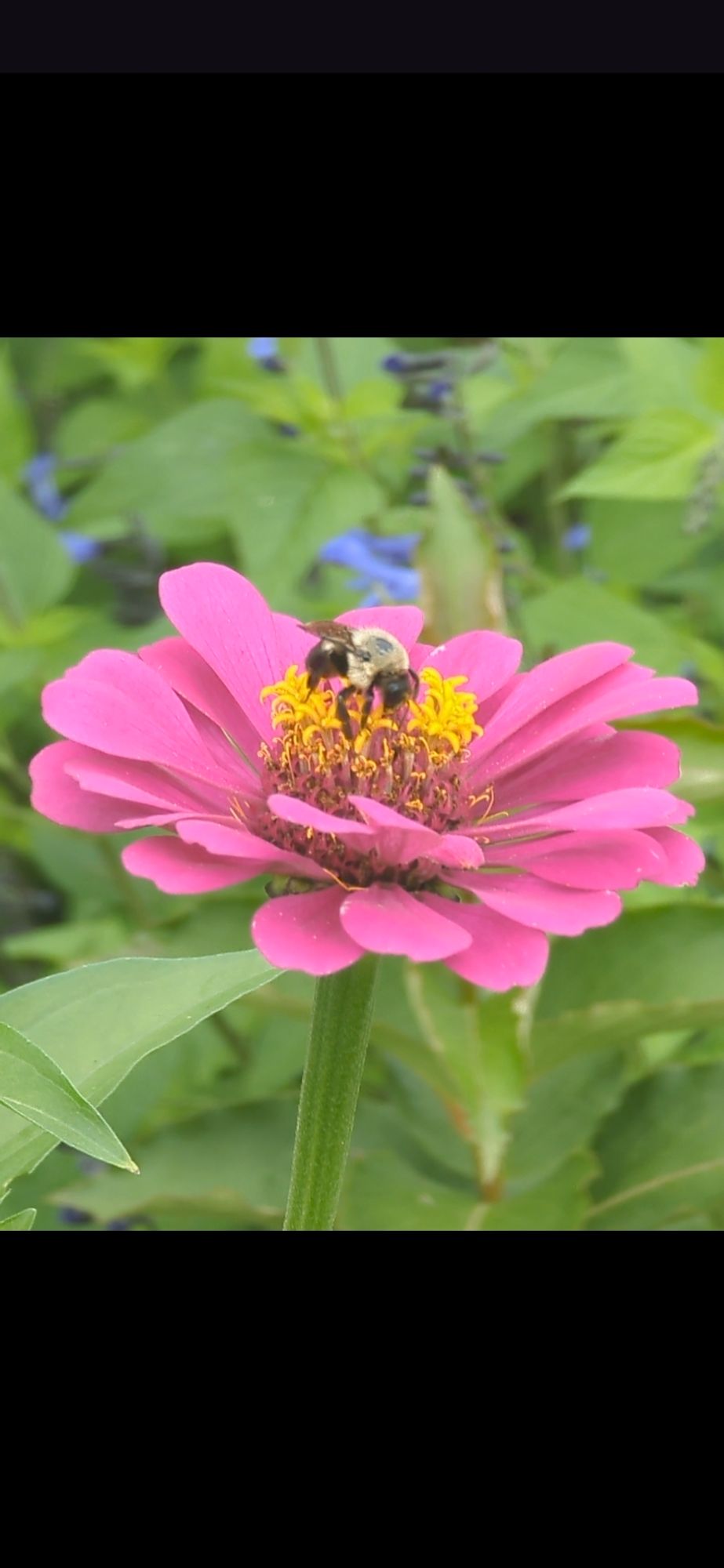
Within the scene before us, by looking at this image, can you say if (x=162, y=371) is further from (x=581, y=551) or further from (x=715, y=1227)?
(x=715, y=1227)

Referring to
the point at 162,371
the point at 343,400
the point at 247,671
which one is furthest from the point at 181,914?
the point at 162,371

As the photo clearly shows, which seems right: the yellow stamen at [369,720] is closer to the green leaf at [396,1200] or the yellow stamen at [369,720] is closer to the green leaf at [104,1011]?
the green leaf at [104,1011]

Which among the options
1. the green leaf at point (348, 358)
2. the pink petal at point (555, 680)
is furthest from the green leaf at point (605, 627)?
the pink petal at point (555, 680)

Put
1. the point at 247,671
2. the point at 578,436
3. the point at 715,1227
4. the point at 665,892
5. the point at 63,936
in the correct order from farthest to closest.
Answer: the point at 578,436, the point at 63,936, the point at 665,892, the point at 715,1227, the point at 247,671

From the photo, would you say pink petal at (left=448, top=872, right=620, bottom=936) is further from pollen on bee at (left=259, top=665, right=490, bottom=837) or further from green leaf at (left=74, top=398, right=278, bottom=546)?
green leaf at (left=74, top=398, right=278, bottom=546)

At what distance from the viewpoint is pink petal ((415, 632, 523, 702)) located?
66 centimetres

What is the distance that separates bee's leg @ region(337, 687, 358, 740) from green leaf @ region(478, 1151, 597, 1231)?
354mm

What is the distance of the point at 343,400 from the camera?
1363 mm

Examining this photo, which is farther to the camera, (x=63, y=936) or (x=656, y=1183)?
(x=63, y=936)

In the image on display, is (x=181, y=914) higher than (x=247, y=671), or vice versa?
(x=181, y=914)

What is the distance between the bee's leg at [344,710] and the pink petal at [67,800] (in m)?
0.11

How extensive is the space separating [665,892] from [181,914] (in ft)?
1.18

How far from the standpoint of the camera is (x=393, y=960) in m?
1.01

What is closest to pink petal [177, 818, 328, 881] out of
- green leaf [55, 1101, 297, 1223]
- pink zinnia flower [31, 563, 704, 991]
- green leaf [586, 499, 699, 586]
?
pink zinnia flower [31, 563, 704, 991]
